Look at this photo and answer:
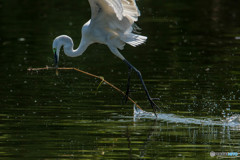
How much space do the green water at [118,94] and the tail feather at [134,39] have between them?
1.23m

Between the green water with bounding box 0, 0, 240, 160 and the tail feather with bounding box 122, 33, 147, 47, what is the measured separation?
1233 millimetres

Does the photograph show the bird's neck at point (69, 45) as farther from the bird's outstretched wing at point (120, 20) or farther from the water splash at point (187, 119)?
the water splash at point (187, 119)

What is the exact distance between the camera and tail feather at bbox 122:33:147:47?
454 inches

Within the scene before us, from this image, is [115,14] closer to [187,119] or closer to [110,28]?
[110,28]

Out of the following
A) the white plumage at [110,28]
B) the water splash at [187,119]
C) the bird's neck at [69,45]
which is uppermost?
the white plumage at [110,28]

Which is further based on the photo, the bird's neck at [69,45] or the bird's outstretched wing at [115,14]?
the bird's neck at [69,45]

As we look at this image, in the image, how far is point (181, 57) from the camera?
1653cm

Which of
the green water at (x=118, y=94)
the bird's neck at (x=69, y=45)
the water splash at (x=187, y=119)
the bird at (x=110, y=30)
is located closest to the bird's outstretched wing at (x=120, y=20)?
the bird at (x=110, y=30)

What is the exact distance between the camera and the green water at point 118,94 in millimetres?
8672

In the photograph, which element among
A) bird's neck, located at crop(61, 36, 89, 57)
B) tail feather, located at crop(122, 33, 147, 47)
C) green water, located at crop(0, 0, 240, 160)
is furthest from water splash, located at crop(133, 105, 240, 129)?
bird's neck, located at crop(61, 36, 89, 57)

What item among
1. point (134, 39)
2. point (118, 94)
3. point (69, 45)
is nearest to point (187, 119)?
point (134, 39)

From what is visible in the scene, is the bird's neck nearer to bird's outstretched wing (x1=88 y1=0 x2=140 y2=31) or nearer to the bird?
the bird

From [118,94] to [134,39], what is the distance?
1421 millimetres

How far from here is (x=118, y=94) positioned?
12445 mm
